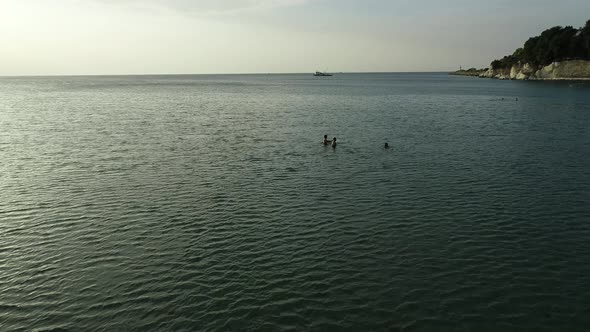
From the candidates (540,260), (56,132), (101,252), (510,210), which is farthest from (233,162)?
(56,132)

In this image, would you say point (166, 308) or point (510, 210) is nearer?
point (166, 308)

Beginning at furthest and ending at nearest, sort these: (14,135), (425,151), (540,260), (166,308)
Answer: (14,135) < (425,151) < (540,260) < (166,308)

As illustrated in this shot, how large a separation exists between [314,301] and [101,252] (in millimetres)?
12943

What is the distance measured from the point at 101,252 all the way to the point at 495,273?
21.4 m

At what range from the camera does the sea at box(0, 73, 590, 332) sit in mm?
17266

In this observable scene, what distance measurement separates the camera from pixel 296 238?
24594mm

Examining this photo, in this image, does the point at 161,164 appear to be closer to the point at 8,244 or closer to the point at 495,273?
the point at 8,244

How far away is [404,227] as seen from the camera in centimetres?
2616

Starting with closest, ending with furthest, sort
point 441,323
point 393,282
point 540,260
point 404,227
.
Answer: point 441,323 → point 393,282 → point 540,260 → point 404,227

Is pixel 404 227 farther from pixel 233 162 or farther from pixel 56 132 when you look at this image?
pixel 56 132

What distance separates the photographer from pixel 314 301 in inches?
710

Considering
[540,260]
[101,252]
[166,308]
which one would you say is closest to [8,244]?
[101,252]

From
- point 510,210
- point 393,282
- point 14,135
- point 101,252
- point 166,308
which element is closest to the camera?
point 166,308

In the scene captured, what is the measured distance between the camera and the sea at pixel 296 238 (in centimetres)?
1727
